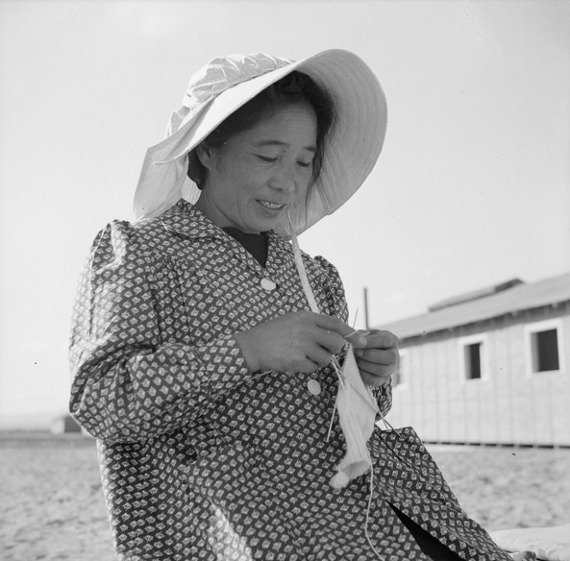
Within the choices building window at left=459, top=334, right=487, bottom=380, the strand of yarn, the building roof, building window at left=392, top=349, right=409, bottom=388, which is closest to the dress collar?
the strand of yarn

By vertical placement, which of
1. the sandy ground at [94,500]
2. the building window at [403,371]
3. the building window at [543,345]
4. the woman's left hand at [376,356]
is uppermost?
the woman's left hand at [376,356]

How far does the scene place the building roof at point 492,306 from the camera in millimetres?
13617

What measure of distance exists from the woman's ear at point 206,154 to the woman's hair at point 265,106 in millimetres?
11

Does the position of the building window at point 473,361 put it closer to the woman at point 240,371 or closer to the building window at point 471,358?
the building window at point 471,358

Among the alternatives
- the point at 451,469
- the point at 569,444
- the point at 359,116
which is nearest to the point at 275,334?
the point at 359,116

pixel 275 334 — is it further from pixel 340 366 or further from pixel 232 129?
pixel 232 129

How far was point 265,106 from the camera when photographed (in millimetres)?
2121

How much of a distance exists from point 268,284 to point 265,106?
1.65 ft

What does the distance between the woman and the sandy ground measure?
3244 millimetres

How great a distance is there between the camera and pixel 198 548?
→ 1.72 m

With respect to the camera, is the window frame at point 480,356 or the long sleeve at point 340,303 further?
the window frame at point 480,356

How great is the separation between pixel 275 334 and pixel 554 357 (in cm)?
1499

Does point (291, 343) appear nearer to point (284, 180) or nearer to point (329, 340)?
point (329, 340)

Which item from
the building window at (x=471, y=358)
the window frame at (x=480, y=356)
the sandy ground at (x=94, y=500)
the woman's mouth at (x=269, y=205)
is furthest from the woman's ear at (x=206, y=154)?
the building window at (x=471, y=358)
